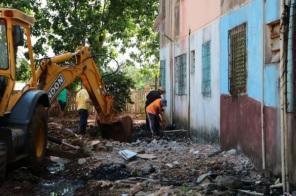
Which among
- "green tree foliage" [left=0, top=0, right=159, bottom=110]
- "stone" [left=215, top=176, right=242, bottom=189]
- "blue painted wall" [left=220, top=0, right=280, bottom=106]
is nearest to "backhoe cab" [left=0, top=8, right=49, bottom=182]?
"stone" [left=215, top=176, right=242, bottom=189]

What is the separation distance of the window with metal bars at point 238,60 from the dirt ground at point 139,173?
135 centimetres

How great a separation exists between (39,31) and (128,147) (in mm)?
14791

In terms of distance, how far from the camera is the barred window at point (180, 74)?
61.0 ft

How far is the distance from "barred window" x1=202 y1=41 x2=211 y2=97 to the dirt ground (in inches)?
61.1

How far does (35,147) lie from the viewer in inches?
388

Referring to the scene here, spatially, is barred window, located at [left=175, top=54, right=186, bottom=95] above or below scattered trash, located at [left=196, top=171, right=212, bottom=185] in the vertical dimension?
above

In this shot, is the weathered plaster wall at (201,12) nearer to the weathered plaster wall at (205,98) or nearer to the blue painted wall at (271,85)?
the weathered plaster wall at (205,98)

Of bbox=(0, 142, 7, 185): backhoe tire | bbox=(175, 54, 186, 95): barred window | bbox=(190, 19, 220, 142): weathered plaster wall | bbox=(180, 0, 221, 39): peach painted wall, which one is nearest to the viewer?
bbox=(0, 142, 7, 185): backhoe tire

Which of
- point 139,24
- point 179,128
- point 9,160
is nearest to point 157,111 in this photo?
point 179,128

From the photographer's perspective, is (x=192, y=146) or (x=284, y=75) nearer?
(x=284, y=75)

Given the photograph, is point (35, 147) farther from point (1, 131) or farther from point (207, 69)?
point (207, 69)

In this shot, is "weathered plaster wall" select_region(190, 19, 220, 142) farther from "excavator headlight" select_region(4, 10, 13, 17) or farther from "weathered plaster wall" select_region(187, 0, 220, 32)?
"excavator headlight" select_region(4, 10, 13, 17)

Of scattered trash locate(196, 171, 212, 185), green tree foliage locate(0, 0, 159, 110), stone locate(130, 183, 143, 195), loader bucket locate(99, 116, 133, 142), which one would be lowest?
stone locate(130, 183, 143, 195)

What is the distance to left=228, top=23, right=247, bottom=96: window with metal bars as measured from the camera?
1155cm
